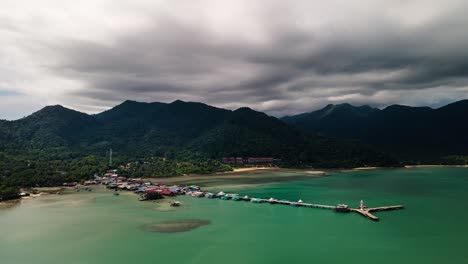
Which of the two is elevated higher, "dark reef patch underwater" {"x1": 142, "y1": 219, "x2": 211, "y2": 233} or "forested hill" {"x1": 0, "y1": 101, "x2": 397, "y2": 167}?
"forested hill" {"x1": 0, "y1": 101, "x2": 397, "y2": 167}

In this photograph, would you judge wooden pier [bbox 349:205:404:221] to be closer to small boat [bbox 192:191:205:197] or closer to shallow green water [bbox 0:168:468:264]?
shallow green water [bbox 0:168:468:264]

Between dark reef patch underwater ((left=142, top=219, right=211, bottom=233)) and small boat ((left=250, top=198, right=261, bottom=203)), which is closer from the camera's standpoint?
dark reef patch underwater ((left=142, top=219, right=211, bottom=233))

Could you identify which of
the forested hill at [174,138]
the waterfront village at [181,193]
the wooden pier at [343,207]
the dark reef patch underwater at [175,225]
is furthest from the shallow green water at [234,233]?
the forested hill at [174,138]

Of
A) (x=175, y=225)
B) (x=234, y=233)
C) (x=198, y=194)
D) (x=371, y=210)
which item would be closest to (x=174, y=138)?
(x=198, y=194)

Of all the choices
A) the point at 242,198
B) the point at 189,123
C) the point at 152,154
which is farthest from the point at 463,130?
the point at 242,198

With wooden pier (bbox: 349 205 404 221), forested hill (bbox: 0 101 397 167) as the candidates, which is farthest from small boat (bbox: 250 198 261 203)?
forested hill (bbox: 0 101 397 167)

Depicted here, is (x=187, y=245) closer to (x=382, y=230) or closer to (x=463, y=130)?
(x=382, y=230)
